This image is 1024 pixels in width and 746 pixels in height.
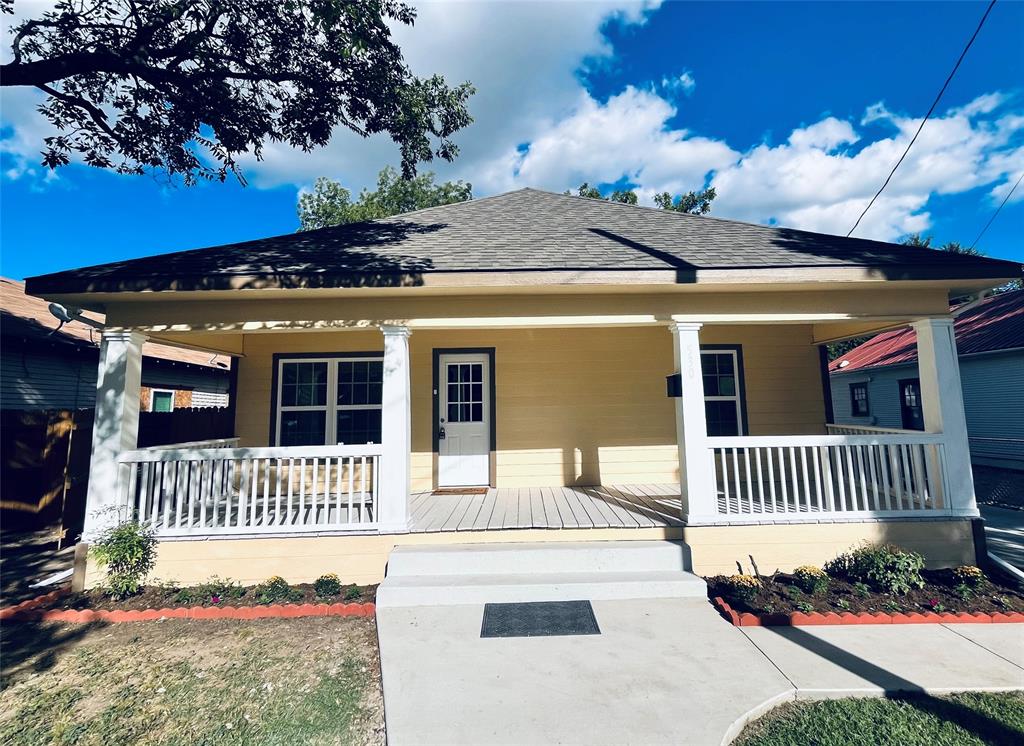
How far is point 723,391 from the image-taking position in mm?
7133

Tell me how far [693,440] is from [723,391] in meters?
2.79

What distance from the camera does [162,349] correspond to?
11930mm

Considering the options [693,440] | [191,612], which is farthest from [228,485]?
[693,440]

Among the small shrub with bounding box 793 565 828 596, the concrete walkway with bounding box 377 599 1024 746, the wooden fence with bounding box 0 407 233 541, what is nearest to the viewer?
the concrete walkway with bounding box 377 599 1024 746

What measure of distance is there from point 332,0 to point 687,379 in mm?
5791

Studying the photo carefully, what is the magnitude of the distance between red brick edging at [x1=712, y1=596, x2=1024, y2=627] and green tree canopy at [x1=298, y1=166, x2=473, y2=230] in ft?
78.4

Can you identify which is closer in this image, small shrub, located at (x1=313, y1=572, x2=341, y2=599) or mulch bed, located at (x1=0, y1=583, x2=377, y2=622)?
mulch bed, located at (x1=0, y1=583, x2=377, y2=622)

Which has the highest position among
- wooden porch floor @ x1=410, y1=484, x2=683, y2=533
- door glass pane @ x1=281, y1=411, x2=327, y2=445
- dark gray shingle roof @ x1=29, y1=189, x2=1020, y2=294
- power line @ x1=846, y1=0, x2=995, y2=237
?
power line @ x1=846, y1=0, x2=995, y2=237

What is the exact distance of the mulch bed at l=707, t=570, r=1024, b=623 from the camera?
386 centimetres

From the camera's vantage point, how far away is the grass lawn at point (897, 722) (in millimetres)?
2375

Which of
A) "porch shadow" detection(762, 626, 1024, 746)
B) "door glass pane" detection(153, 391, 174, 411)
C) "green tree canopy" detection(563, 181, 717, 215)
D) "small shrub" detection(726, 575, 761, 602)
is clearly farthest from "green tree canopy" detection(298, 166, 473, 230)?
"porch shadow" detection(762, 626, 1024, 746)

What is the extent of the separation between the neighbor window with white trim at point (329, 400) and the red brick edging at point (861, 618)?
5.29 m

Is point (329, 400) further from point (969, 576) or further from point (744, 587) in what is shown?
point (969, 576)

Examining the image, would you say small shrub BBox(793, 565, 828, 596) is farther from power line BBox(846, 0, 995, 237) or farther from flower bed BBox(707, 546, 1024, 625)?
power line BBox(846, 0, 995, 237)
